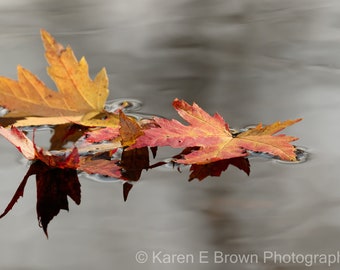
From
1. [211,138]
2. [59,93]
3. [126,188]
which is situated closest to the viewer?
[126,188]

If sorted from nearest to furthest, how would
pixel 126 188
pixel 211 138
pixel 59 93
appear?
1. pixel 126 188
2. pixel 211 138
3. pixel 59 93

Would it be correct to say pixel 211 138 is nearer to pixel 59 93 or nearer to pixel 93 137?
pixel 93 137

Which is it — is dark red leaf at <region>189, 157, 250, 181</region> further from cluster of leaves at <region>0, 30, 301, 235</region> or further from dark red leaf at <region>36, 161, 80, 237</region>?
dark red leaf at <region>36, 161, 80, 237</region>

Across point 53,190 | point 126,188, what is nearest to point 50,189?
point 53,190

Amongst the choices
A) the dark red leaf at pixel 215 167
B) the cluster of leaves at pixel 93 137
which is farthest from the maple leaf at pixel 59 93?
the dark red leaf at pixel 215 167

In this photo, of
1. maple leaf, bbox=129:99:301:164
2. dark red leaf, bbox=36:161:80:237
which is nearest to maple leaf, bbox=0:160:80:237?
dark red leaf, bbox=36:161:80:237

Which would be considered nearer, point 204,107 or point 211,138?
point 211,138

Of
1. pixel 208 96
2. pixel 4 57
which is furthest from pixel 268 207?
pixel 4 57

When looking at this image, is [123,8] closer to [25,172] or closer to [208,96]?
[208,96]
